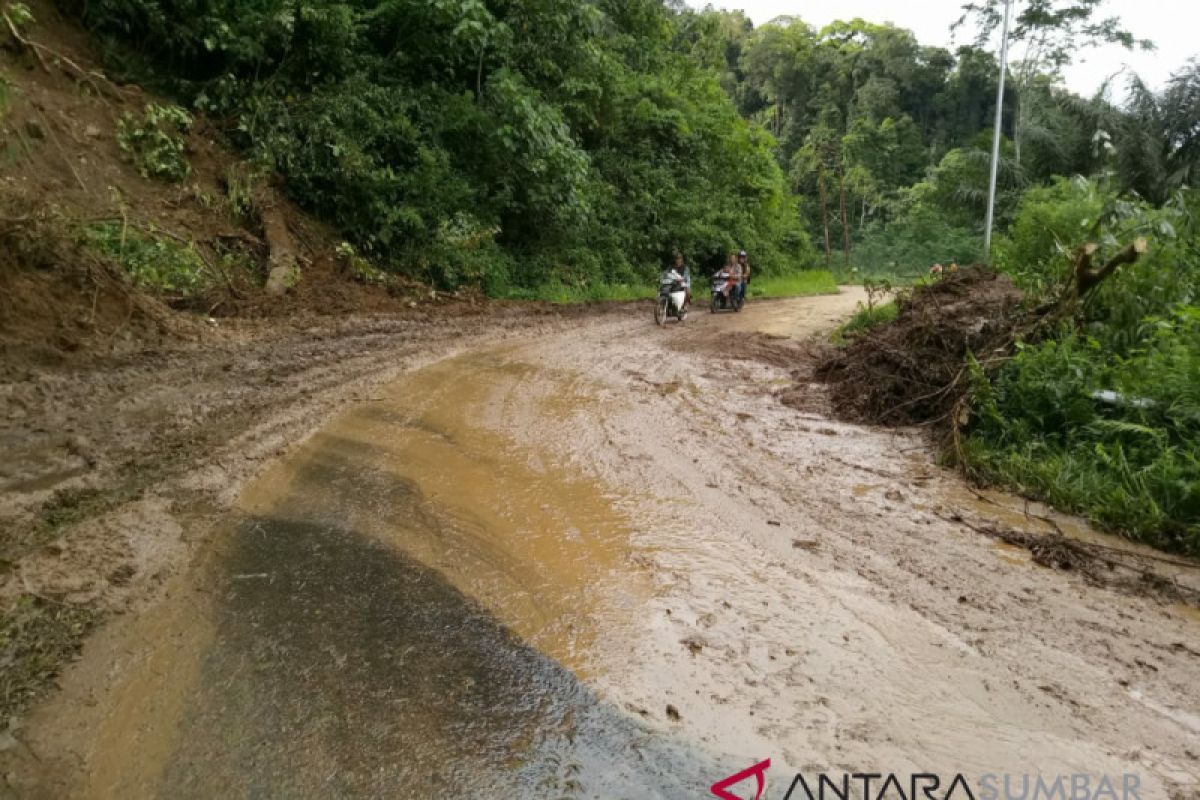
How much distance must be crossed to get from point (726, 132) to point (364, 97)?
50.5 ft

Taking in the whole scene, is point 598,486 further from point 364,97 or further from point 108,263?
point 364,97

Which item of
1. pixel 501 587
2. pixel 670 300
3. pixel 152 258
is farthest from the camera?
pixel 670 300

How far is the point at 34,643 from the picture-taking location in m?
2.69

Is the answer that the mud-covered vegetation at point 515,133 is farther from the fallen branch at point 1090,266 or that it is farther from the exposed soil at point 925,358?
the fallen branch at point 1090,266

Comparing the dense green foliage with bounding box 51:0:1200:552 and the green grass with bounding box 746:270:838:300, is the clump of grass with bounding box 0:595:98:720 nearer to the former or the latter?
the dense green foliage with bounding box 51:0:1200:552

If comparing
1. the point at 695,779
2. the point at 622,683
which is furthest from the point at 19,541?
the point at 695,779

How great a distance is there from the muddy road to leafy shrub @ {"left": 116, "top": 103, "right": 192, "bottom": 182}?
7642mm

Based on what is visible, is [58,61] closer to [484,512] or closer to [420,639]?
[484,512]

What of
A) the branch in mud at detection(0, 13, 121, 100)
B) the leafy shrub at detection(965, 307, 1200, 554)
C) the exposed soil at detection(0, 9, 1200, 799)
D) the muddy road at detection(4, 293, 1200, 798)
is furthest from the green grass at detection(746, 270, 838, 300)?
the muddy road at detection(4, 293, 1200, 798)

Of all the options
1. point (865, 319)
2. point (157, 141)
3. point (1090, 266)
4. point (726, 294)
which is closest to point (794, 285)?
point (726, 294)

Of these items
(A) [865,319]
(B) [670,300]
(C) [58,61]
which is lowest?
(A) [865,319]

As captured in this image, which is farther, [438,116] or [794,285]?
[794,285]

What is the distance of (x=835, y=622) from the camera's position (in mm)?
3283

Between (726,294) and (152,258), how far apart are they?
40.7 feet
